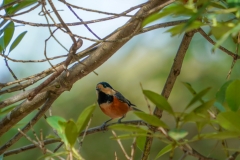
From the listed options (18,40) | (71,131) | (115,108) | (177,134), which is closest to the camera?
(177,134)

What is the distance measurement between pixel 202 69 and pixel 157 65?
0.23m

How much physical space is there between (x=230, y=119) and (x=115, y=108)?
1.15 metres

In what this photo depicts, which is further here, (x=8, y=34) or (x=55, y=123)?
(x=8, y=34)

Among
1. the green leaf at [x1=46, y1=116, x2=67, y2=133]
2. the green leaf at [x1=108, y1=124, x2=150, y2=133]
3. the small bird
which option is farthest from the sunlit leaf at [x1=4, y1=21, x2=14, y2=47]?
the small bird

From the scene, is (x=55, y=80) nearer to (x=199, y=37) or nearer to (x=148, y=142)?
(x=148, y=142)

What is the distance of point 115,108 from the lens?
160 centimetres

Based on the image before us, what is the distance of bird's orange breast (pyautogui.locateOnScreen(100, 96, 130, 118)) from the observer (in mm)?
1581

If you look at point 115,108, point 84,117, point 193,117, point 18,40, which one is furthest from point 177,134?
point 115,108

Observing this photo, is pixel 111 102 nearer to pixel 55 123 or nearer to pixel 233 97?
pixel 55 123

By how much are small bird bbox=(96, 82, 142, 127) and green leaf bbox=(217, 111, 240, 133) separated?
3.67 feet

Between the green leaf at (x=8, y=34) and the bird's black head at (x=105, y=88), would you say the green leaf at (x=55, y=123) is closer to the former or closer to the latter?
the green leaf at (x=8, y=34)

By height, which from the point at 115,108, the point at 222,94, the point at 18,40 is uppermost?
the point at 18,40

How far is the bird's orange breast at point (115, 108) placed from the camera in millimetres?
1581

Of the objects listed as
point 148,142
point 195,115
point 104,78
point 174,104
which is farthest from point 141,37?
point 195,115
